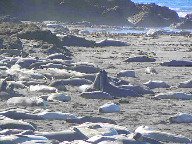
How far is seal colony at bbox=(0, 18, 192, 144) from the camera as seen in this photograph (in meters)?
7.16

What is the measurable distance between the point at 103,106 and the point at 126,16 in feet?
124

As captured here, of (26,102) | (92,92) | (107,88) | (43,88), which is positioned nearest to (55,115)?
(26,102)

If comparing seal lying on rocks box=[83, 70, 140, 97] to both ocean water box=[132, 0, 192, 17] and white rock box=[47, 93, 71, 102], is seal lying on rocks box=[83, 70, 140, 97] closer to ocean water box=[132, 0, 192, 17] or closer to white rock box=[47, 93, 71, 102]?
white rock box=[47, 93, 71, 102]

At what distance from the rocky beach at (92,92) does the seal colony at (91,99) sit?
0.01 m

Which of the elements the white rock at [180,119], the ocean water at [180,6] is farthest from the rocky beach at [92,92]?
the ocean water at [180,6]

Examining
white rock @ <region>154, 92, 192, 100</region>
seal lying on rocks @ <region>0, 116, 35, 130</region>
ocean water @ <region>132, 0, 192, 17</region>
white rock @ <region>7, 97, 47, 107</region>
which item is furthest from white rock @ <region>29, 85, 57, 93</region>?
ocean water @ <region>132, 0, 192, 17</region>

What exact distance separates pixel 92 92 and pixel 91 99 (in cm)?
17

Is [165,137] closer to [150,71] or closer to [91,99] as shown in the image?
[91,99]

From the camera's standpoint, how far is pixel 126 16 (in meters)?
46.8

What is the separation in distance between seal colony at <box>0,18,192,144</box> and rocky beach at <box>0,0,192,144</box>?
0.03 ft

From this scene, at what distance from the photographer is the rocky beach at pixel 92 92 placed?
730cm

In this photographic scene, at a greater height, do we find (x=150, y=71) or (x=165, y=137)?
(x=165, y=137)

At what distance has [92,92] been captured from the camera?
429 inches

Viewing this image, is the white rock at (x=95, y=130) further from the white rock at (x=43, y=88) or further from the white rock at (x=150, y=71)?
the white rock at (x=150, y=71)
